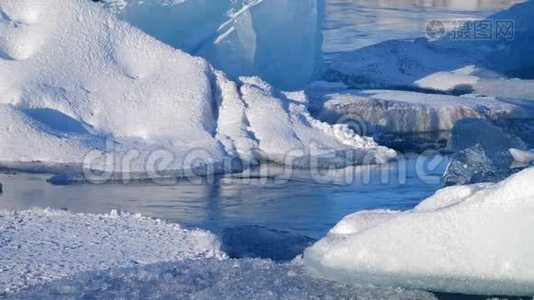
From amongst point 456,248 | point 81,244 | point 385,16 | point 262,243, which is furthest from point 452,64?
point 456,248

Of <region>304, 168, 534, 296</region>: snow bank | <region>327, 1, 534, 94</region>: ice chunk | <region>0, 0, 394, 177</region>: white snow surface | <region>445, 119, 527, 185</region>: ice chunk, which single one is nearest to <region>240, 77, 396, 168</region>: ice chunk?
<region>0, 0, 394, 177</region>: white snow surface

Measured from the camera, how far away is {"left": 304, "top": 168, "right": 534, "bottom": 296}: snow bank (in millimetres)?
Answer: 4578

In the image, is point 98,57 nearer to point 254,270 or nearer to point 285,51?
point 285,51

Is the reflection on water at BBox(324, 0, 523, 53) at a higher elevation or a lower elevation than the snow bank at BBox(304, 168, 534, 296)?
higher

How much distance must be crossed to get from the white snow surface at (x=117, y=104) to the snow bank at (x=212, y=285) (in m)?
2.57

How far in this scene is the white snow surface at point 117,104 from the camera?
25.5 ft

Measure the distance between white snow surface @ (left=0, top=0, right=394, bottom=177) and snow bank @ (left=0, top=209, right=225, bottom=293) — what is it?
1562 millimetres

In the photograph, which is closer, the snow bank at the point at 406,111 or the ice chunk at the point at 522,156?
the ice chunk at the point at 522,156

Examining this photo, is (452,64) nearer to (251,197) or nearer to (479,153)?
(479,153)

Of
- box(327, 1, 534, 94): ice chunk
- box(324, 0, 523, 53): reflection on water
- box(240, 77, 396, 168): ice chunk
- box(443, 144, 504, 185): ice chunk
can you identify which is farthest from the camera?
box(324, 0, 523, 53): reflection on water

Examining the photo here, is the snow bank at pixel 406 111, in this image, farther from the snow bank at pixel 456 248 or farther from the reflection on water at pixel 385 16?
the snow bank at pixel 456 248

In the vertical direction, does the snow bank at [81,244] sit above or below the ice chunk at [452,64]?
below

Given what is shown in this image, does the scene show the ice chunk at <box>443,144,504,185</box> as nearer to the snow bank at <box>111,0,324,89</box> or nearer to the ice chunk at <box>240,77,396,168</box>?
the ice chunk at <box>240,77,396,168</box>

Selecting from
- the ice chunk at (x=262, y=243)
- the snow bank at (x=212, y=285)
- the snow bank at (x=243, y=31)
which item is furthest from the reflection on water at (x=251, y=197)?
the snow bank at (x=243, y=31)
